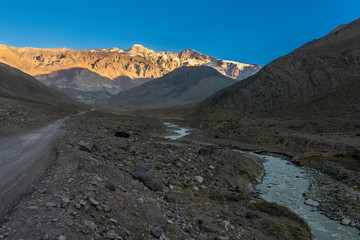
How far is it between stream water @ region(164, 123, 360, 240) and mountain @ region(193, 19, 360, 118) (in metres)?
53.1

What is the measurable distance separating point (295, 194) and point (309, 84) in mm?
95479

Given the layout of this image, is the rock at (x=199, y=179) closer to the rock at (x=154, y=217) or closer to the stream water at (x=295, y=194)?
the stream water at (x=295, y=194)

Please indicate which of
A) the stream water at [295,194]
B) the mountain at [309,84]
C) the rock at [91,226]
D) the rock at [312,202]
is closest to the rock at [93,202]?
the rock at [91,226]

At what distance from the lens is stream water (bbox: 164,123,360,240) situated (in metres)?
13.7

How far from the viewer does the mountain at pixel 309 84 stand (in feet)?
269

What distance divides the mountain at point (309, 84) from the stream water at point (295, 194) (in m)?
53.1

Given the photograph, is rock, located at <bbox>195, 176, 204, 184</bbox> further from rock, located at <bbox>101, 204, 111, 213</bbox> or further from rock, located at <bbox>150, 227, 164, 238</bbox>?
rock, located at <bbox>101, 204, 111, 213</bbox>

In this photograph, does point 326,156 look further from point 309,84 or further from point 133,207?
point 309,84

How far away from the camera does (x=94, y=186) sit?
995cm

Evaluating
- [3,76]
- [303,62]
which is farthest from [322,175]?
[3,76]

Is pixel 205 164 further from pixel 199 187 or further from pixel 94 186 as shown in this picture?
pixel 94 186

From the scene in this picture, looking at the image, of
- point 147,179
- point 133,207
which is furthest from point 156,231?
point 147,179

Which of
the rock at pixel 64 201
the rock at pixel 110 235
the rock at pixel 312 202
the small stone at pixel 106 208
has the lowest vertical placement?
the rock at pixel 312 202

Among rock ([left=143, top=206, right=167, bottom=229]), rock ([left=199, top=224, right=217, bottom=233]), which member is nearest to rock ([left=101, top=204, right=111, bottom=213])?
rock ([left=143, top=206, right=167, bottom=229])
